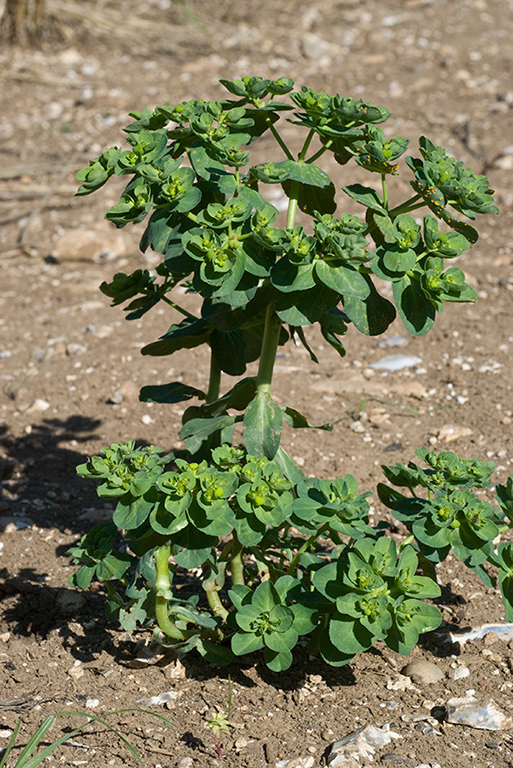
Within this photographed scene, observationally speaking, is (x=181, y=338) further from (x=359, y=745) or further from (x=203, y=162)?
(x=359, y=745)

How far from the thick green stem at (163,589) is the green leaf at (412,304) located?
766mm

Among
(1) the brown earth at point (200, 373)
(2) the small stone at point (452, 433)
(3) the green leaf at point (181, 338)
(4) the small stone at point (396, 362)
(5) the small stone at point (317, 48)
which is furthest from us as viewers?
(5) the small stone at point (317, 48)

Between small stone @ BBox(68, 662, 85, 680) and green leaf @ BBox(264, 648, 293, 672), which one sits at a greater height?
green leaf @ BBox(264, 648, 293, 672)

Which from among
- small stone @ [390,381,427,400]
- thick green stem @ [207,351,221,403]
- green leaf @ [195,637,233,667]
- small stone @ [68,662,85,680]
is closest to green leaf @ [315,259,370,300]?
thick green stem @ [207,351,221,403]

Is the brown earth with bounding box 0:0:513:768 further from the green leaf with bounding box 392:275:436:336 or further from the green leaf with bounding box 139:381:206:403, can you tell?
the green leaf with bounding box 392:275:436:336

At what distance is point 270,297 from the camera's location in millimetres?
1882

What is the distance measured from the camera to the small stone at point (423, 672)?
2.06 metres

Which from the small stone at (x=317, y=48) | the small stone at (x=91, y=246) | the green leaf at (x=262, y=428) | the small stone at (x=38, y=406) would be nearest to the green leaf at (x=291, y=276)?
the green leaf at (x=262, y=428)

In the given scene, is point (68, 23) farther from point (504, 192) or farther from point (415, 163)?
point (415, 163)

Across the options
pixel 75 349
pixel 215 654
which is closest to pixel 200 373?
pixel 75 349

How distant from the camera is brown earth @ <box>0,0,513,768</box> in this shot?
6.45 ft

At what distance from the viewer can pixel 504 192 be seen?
5.27 meters

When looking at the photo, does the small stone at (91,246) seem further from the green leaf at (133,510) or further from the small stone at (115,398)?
the green leaf at (133,510)

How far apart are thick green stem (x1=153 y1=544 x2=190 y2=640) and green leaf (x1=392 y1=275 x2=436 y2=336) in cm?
77
